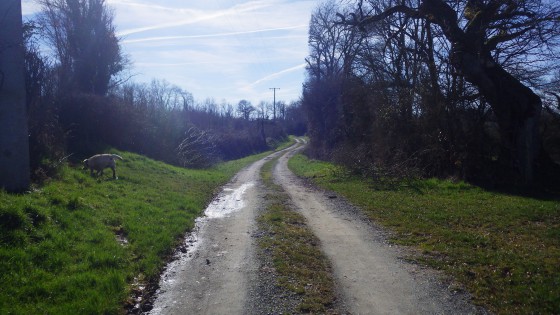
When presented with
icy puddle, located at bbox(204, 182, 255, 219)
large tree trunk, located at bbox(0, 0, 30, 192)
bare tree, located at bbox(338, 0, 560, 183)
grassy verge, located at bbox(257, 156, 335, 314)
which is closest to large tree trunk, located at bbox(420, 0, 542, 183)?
bare tree, located at bbox(338, 0, 560, 183)

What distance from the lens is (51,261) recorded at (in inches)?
248

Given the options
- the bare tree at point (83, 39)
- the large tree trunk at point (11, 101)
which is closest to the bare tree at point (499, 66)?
the large tree trunk at point (11, 101)

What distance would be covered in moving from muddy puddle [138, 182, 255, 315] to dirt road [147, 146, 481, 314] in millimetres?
16

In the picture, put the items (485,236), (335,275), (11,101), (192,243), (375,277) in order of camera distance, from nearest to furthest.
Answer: (375,277) < (335,275) < (485,236) < (192,243) < (11,101)

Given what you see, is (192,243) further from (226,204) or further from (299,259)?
(226,204)

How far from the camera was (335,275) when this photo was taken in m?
Answer: 6.79

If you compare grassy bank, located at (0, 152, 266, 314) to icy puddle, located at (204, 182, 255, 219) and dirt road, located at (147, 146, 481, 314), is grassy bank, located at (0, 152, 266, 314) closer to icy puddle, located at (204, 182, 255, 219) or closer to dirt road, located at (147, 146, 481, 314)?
dirt road, located at (147, 146, 481, 314)

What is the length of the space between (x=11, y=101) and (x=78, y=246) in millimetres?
4489

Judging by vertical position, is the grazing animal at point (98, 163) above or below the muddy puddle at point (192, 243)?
above

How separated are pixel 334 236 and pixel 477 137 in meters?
10.7

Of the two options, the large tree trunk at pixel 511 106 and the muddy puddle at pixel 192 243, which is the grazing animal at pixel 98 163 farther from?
the large tree trunk at pixel 511 106

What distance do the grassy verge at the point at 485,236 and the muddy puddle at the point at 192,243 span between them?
4149 mm

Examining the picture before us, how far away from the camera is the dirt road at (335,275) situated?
18.2 feet

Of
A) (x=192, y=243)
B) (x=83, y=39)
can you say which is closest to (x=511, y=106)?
(x=192, y=243)
